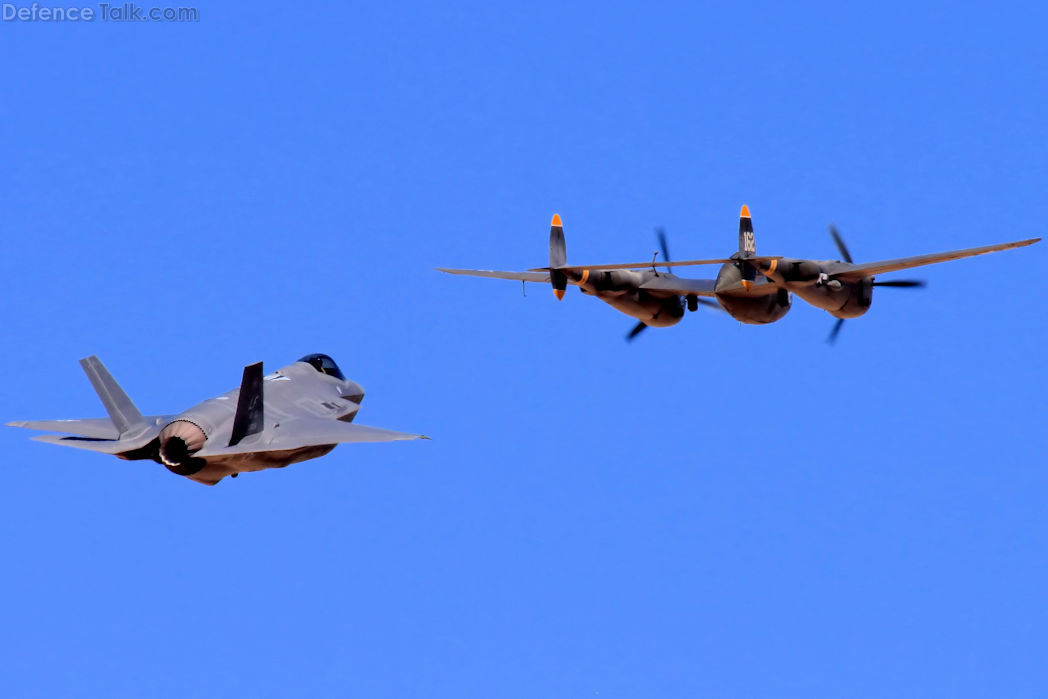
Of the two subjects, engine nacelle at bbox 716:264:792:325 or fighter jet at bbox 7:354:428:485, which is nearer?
fighter jet at bbox 7:354:428:485

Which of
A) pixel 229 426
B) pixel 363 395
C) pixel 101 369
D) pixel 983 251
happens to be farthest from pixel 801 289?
pixel 101 369

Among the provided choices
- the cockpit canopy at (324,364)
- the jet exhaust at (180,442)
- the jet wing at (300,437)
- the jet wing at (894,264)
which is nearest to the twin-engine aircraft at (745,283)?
the jet wing at (894,264)

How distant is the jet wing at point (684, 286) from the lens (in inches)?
1966

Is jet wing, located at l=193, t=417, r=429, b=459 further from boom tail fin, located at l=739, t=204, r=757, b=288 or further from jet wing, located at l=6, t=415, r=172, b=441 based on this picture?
boom tail fin, located at l=739, t=204, r=757, b=288

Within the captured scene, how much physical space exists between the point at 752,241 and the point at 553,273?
5.89 m

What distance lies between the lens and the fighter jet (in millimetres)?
39844

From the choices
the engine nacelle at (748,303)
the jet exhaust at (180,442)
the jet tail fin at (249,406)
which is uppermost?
the engine nacelle at (748,303)

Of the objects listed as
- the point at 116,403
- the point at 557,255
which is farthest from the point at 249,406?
the point at 557,255

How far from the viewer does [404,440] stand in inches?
1558

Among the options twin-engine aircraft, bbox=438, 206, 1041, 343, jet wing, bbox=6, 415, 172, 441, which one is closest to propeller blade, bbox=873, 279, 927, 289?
twin-engine aircraft, bbox=438, 206, 1041, 343

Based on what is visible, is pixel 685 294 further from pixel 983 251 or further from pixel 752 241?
pixel 983 251

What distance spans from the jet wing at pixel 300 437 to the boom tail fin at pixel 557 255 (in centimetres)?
888

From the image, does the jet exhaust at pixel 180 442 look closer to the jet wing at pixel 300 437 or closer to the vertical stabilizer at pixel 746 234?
the jet wing at pixel 300 437

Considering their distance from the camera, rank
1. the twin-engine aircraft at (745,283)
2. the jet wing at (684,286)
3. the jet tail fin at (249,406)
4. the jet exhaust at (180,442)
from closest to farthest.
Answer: the jet exhaust at (180,442) < the jet tail fin at (249,406) < the twin-engine aircraft at (745,283) < the jet wing at (684,286)
